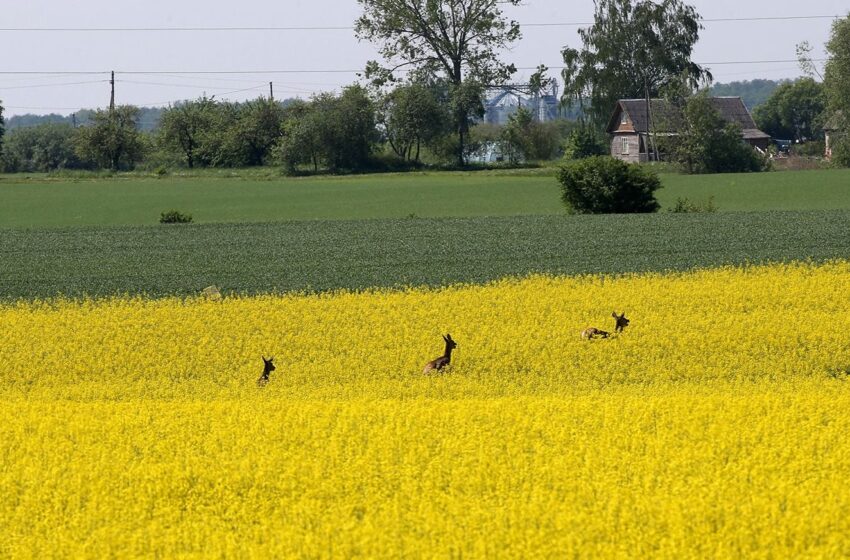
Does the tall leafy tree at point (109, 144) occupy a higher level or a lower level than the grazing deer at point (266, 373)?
higher

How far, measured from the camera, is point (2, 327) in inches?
666

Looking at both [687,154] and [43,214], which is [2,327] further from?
[687,154]

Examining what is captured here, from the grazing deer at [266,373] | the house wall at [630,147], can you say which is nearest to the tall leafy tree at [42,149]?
the house wall at [630,147]

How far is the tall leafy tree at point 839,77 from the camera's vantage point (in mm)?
73750

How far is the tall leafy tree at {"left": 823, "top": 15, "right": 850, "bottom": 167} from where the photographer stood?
73.8 meters

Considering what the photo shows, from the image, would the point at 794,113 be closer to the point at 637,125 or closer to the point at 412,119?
the point at 637,125

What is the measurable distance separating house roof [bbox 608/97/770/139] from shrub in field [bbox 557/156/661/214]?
103 ft

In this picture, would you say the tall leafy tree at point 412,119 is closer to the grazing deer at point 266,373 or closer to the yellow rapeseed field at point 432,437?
the yellow rapeseed field at point 432,437

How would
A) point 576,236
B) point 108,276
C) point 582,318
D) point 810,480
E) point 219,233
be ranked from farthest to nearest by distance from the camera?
point 219,233, point 576,236, point 108,276, point 582,318, point 810,480

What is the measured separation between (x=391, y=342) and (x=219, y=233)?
1688 centimetres

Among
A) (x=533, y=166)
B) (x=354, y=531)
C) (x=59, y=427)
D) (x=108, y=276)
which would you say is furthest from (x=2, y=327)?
(x=533, y=166)

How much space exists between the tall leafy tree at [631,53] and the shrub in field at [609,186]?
52.8m

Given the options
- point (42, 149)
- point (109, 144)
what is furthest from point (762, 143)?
point (42, 149)

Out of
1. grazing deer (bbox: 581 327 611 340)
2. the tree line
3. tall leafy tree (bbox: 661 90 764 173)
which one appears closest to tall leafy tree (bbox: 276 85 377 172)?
the tree line
